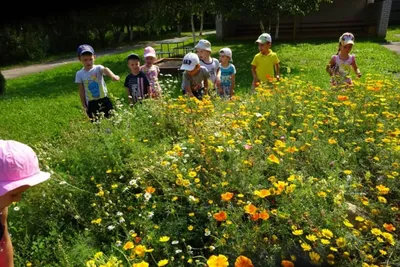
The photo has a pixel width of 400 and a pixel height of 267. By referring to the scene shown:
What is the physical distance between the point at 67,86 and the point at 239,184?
1045cm

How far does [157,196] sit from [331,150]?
1438mm

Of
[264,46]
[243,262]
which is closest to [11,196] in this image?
[243,262]

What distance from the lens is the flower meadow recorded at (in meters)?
2.21

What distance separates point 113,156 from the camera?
Result: 124 inches

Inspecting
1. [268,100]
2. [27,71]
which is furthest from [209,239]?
[27,71]

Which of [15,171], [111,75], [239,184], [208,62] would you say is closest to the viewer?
[15,171]

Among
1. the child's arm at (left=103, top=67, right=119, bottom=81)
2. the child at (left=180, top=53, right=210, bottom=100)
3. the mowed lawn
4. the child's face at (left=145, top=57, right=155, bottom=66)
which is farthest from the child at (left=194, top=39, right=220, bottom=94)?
the child's arm at (left=103, top=67, right=119, bottom=81)

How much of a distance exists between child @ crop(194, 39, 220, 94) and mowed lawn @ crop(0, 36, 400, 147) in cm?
108

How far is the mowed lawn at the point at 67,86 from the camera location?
7219 millimetres

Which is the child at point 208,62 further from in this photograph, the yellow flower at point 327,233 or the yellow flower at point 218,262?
the yellow flower at point 218,262

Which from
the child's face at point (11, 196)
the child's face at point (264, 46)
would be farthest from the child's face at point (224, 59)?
the child's face at point (11, 196)

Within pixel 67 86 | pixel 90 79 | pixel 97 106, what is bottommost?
pixel 67 86

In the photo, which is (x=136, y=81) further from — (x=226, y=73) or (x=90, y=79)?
(x=226, y=73)

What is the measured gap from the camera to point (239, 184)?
258 centimetres
